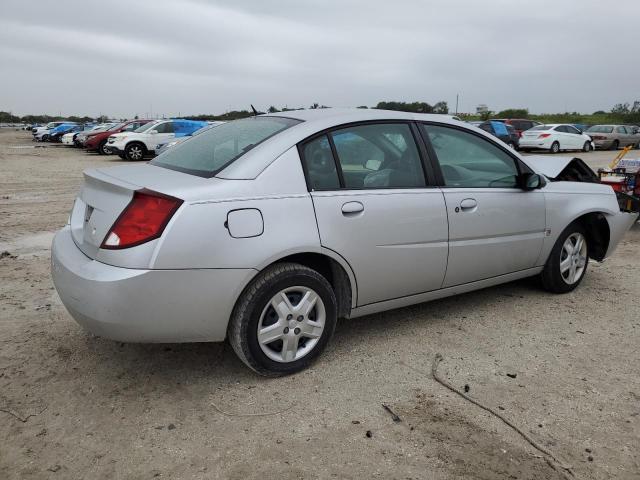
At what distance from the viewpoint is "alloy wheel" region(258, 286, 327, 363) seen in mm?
3072

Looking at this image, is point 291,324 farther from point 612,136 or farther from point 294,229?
point 612,136

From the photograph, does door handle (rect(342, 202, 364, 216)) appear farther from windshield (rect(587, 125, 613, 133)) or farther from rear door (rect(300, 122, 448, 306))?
windshield (rect(587, 125, 613, 133))

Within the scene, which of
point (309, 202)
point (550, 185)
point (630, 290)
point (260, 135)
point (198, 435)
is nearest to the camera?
point (198, 435)

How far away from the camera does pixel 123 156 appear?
21.0m

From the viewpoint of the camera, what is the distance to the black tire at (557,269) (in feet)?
15.0

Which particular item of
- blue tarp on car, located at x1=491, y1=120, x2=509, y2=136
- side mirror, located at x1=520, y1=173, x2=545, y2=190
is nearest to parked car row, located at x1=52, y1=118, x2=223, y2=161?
blue tarp on car, located at x1=491, y1=120, x2=509, y2=136

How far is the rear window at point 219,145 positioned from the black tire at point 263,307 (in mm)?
690

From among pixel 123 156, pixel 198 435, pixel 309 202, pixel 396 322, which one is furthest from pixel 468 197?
pixel 123 156

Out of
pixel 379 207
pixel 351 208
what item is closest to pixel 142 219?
pixel 351 208

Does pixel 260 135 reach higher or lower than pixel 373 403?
higher

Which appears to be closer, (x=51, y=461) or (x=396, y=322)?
(x=51, y=461)

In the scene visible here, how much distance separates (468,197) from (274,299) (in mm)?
1677

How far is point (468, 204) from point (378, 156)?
764 millimetres

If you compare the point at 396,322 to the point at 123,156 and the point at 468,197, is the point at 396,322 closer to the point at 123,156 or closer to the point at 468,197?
the point at 468,197
